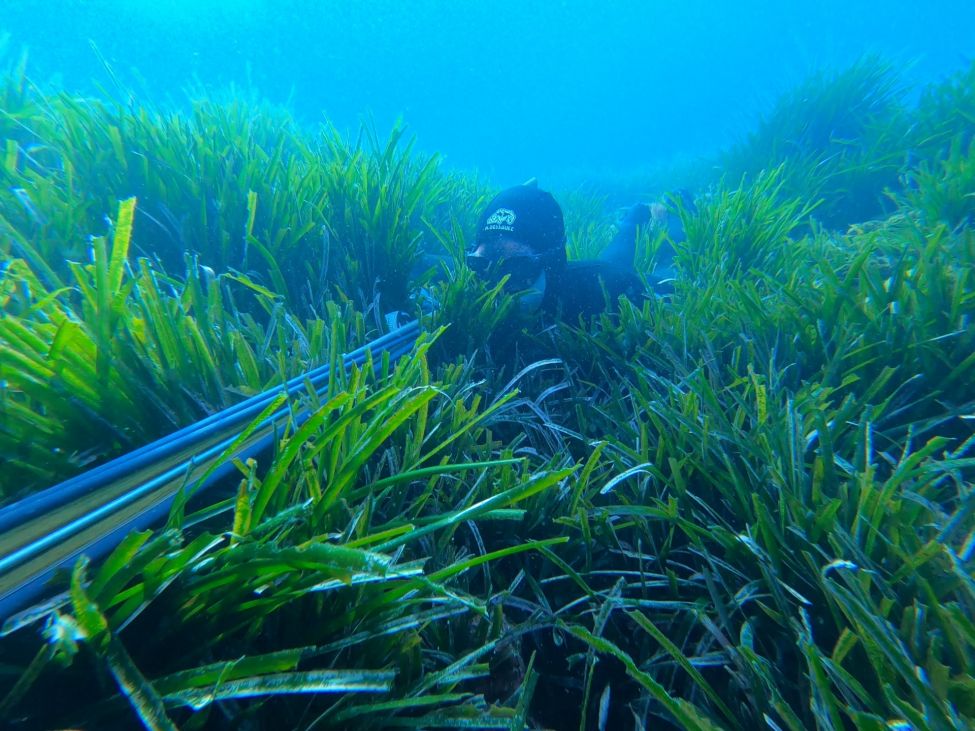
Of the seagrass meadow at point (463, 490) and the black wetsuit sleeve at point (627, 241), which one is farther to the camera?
the black wetsuit sleeve at point (627, 241)

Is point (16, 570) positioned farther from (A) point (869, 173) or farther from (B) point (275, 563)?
(A) point (869, 173)

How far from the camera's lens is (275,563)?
702 mm

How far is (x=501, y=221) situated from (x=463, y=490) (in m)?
2.56

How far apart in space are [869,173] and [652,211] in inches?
87.6

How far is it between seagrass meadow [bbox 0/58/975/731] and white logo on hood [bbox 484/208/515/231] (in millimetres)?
950

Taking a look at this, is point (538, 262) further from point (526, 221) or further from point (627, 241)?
point (627, 241)

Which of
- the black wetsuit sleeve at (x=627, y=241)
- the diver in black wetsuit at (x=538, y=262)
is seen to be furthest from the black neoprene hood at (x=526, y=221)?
the black wetsuit sleeve at (x=627, y=241)

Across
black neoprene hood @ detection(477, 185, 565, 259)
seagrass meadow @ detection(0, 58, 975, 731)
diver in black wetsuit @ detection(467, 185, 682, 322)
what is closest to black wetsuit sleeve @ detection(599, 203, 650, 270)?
diver in black wetsuit @ detection(467, 185, 682, 322)

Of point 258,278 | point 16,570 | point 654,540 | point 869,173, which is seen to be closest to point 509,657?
point 654,540

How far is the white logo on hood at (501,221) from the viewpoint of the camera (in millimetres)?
3361

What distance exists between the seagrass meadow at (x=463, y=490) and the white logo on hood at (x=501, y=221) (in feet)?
3.12

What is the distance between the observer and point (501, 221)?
3.39m

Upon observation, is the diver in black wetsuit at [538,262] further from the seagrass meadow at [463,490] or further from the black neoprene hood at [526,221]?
the seagrass meadow at [463,490]

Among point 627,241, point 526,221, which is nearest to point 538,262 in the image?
point 526,221
